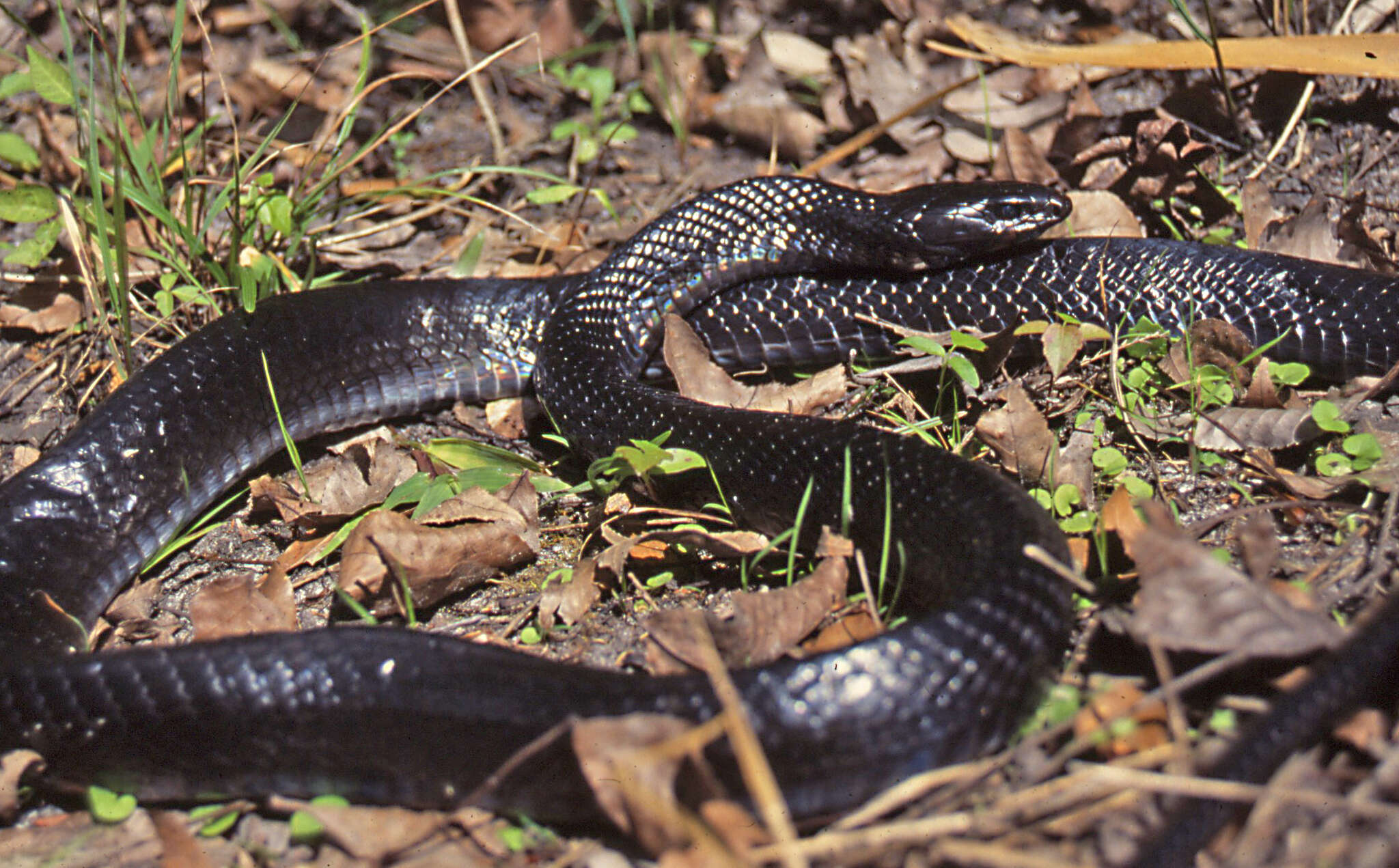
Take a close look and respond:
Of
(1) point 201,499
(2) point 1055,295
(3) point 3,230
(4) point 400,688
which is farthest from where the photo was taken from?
(3) point 3,230

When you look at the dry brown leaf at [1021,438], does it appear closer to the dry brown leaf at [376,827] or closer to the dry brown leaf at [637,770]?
the dry brown leaf at [637,770]

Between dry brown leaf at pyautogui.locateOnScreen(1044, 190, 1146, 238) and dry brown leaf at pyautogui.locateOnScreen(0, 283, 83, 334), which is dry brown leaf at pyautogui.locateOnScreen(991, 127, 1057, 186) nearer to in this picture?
dry brown leaf at pyautogui.locateOnScreen(1044, 190, 1146, 238)

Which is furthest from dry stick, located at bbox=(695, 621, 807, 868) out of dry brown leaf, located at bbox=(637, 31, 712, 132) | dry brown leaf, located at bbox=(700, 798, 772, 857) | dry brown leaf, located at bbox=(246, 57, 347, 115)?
dry brown leaf, located at bbox=(246, 57, 347, 115)

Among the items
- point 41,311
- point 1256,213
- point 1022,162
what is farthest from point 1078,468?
point 41,311

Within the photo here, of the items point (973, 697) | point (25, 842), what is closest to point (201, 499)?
point (25, 842)

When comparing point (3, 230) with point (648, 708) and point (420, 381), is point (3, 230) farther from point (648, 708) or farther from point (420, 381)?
point (648, 708)

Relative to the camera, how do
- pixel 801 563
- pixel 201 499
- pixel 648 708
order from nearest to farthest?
pixel 648 708, pixel 801 563, pixel 201 499

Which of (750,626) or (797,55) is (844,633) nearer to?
(750,626)
